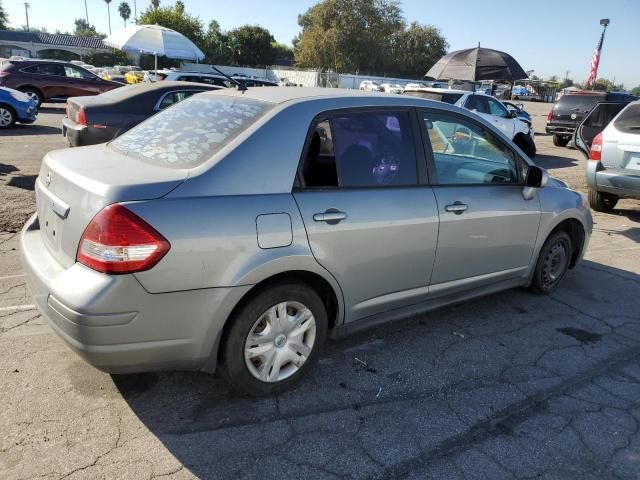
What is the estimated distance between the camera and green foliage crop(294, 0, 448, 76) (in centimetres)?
6362

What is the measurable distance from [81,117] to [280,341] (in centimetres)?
590

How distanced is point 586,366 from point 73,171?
3495 millimetres

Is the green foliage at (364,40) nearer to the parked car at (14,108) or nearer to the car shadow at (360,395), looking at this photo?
the parked car at (14,108)

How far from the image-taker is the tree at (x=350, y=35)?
63.4m

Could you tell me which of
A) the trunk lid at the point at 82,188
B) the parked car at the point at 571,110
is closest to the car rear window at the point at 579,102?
the parked car at the point at 571,110

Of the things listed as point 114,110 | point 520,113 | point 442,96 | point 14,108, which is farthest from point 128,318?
point 520,113

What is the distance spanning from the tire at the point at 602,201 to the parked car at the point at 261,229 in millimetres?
4992

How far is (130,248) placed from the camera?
2.37 m

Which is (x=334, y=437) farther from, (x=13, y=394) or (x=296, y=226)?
(x=13, y=394)

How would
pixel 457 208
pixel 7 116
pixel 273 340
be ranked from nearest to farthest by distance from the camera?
1. pixel 273 340
2. pixel 457 208
3. pixel 7 116

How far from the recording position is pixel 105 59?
65.1m

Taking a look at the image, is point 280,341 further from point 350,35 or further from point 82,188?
point 350,35

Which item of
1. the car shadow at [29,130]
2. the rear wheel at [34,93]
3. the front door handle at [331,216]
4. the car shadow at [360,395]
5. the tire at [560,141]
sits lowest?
the car shadow at [360,395]

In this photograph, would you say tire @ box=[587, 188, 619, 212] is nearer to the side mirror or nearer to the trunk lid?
the side mirror
